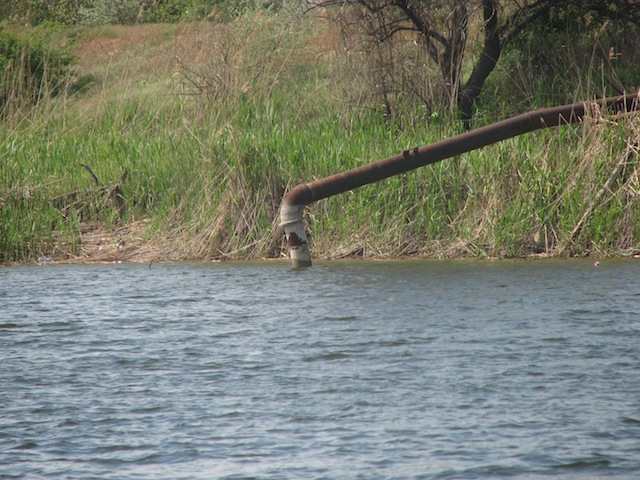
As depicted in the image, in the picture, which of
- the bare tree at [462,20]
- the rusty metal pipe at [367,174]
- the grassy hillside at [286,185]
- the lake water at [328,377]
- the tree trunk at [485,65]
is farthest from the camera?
the tree trunk at [485,65]

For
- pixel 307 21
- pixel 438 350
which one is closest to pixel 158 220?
pixel 438 350

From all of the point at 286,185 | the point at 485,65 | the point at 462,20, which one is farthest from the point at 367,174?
the point at 485,65

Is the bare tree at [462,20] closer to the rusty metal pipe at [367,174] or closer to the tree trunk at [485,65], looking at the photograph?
the tree trunk at [485,65]

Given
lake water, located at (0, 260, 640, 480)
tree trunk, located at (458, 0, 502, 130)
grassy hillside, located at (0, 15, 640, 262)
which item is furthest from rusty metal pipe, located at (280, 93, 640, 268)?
tree trunk, located at (458, 0, 502, 130)

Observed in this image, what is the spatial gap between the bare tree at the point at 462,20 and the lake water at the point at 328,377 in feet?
17.0

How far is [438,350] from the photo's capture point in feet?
19.7

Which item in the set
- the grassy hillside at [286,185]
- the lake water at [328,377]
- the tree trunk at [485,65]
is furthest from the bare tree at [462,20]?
the lake water at [328,377]

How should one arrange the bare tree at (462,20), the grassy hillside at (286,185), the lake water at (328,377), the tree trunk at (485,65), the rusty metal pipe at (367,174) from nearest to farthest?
the lake water at (328,377) < the rusty metal pipe at (367,174) < the grassy hillside at (286,185) < the bare tree at (462,20) < the tree trunk at (485,65)

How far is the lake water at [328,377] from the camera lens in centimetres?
414

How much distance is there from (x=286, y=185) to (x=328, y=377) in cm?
563

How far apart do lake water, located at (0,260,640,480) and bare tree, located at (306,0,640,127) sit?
17.0ft

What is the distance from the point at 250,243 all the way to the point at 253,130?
5.50ft

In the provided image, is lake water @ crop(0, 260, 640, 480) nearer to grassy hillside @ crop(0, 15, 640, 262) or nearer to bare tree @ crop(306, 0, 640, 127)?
grassy hillside @ crop(0, 15, 640, 262)

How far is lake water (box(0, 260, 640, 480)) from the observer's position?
13.6 feet
